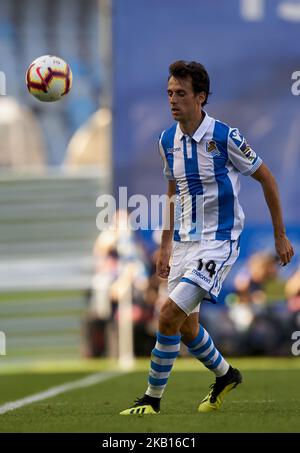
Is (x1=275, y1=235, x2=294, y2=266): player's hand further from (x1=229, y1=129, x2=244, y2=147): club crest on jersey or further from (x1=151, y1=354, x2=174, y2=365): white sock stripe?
(x1=151, y1=354, x2=174, y2=365): white sock stripe

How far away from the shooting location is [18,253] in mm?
21172

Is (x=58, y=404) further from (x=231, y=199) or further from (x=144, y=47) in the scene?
(x=144, y=47)

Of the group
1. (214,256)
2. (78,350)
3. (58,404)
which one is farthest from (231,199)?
(78,350)

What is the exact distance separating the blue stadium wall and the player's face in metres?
9.24

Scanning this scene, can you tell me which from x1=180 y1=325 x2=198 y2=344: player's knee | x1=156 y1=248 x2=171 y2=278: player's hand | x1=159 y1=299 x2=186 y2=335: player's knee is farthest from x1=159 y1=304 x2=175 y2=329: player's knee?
x1=156 y1=248 x2=171 y2=278: player's hand

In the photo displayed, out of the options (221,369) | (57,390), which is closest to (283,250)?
(221,369)

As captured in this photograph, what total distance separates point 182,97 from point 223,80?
9906 millimetres

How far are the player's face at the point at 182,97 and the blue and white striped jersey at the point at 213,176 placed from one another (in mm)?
146

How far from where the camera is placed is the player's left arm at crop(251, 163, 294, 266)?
7.93 metres

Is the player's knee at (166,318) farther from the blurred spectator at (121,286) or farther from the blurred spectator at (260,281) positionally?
the blurred spectator at (260,281)

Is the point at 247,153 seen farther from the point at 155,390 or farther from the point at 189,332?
the point at 155,390

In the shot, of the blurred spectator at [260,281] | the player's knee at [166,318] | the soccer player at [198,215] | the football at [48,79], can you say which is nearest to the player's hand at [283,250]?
the soccer player at [198,215]

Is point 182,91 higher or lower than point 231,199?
higher

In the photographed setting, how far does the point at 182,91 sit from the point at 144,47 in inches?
392
